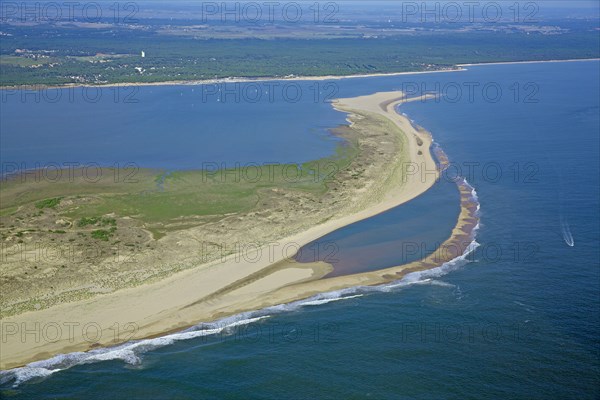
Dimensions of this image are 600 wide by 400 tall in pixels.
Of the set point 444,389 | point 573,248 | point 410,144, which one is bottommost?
point 444,389

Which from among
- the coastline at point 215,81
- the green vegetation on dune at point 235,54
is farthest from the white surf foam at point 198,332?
the green vegetation on dune at point 235,54

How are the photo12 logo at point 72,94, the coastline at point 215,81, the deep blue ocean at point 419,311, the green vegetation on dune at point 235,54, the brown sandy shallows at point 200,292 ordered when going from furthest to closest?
the green vegetation on dune at point 235,54 < the coastline at point 215,81 < the photo12 logo at point 72,94 < the brown sandy shallows at point 200,292 < the deep blue ocean at point 419,311

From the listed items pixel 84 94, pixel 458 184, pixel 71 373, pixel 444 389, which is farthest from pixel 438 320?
pixel 84 94

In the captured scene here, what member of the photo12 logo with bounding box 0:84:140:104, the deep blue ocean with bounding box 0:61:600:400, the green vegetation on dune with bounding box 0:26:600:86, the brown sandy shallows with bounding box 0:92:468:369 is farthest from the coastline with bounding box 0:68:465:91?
the brown sandy shallows with bounding box 0:92:468:369

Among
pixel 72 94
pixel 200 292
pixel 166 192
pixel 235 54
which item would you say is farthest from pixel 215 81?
pixel 200 292

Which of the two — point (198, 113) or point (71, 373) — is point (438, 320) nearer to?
point (71, 373)

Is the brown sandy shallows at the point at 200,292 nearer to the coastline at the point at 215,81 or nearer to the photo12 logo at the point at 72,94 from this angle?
the photo12 logo at the point at 72,94

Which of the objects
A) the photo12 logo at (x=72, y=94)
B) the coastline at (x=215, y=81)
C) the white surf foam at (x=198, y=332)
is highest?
the coastline at (x=215, y=81)
